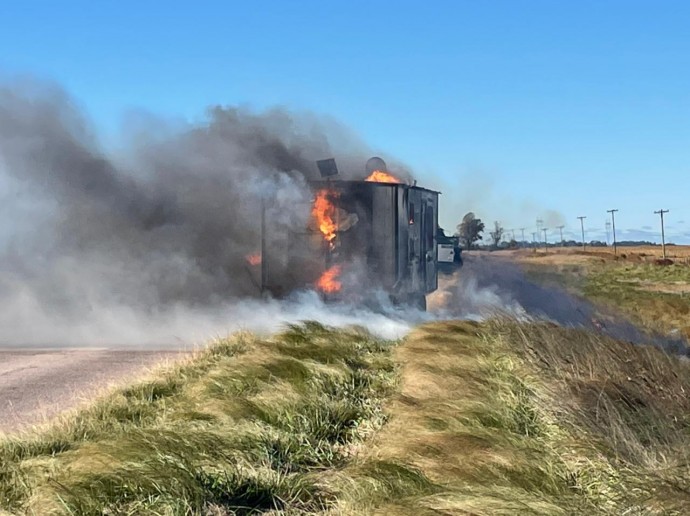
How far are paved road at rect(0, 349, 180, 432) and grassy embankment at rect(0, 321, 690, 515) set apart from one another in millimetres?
778

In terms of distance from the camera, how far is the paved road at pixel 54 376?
7932 mm

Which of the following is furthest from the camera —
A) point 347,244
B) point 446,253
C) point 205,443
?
point 446,253

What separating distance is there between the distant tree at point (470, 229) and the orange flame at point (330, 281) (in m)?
30.0

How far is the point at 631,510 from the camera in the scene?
13.6ft

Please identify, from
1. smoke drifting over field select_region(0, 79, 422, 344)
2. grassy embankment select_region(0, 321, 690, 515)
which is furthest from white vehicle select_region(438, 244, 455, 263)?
grassy embankment select_region(0, 321, 690, 515)

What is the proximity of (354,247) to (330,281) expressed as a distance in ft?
2.99

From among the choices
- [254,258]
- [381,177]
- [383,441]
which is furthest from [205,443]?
[254,258]

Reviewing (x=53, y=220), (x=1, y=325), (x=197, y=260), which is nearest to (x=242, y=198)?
(x=197, y=260)

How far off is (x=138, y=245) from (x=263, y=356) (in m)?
10.9

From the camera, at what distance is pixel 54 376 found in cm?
1043

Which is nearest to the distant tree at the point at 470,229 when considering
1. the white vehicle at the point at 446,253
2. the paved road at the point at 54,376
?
the white vehicle at the point at 446,253

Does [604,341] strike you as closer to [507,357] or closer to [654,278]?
[507,357]

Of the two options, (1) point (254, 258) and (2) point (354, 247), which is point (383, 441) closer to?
(2) point (354, 247)

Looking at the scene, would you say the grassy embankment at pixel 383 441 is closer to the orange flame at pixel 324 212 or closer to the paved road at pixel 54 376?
the paved road at pixel 54 376
